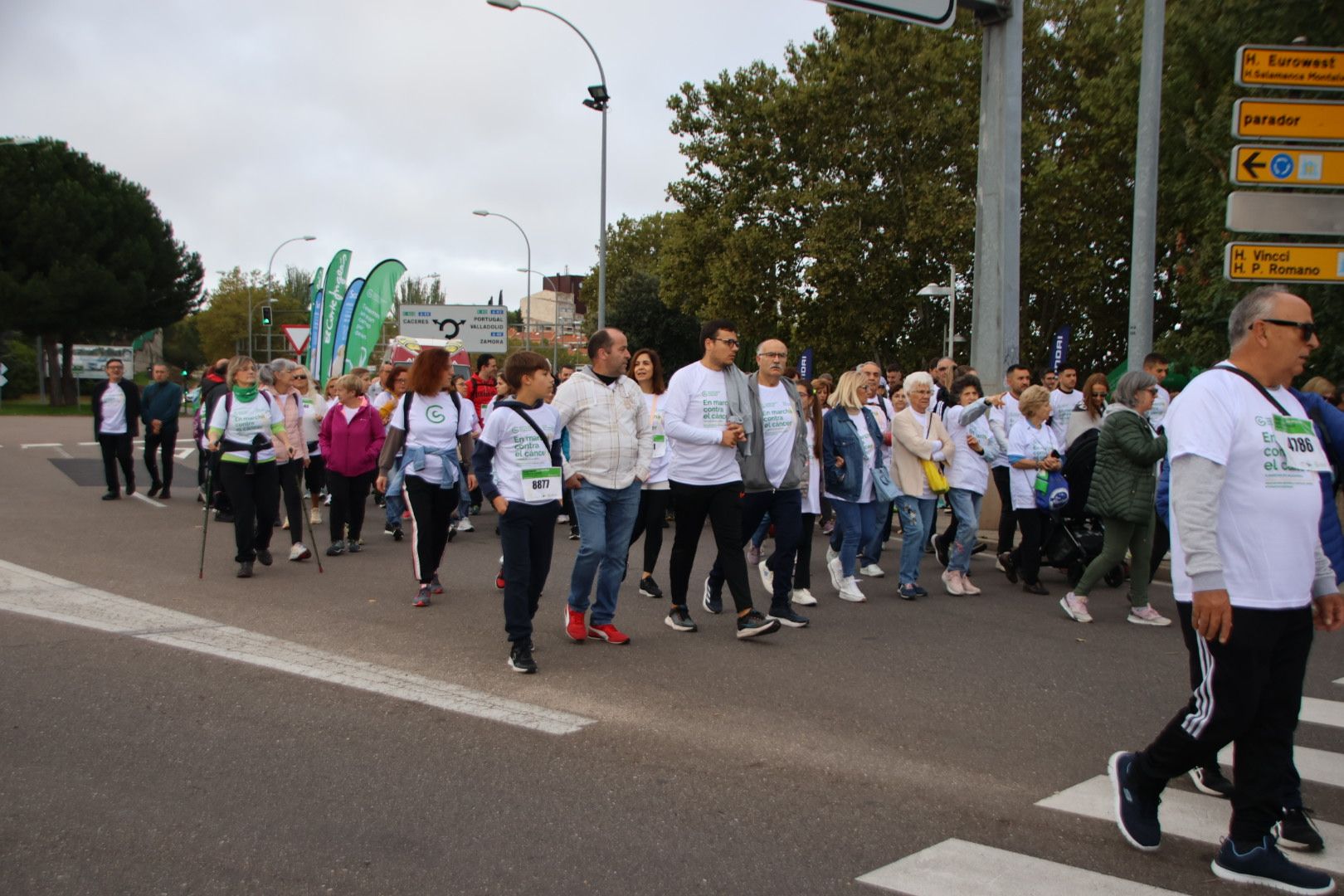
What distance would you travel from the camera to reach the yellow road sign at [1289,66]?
10.3 m

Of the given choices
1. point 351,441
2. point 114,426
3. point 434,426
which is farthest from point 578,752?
point 114,426

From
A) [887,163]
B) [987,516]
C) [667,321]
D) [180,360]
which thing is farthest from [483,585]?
[180,360]

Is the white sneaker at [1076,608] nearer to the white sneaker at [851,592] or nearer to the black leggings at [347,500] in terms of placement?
the white sneaker at [851,592]

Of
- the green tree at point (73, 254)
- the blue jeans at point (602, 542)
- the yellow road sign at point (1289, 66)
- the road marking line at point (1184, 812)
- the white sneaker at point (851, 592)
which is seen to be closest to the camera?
the road marking line at point (1184, 812)

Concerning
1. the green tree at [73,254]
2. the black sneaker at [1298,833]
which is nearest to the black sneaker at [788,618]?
the black sneaker at [1298,833]

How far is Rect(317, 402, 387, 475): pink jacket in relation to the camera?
11359 millimetres

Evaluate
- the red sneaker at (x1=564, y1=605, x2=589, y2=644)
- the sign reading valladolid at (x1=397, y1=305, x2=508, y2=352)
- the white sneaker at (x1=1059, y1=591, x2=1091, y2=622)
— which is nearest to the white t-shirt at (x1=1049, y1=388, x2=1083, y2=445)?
the white sneaker at (x1=1059, y1=591, x2=1091, y2=622)

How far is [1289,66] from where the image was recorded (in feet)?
34.2

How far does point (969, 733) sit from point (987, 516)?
827cm

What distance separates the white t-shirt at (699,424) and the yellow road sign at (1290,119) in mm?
5939

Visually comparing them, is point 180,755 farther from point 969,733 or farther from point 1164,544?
point 1164,544

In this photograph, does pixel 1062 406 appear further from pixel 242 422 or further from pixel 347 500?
pixel 242 422

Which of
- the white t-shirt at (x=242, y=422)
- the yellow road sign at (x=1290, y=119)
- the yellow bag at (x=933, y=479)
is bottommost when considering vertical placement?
the yellow bag at (x=933, y=479)

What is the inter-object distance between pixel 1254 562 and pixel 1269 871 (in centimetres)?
95
